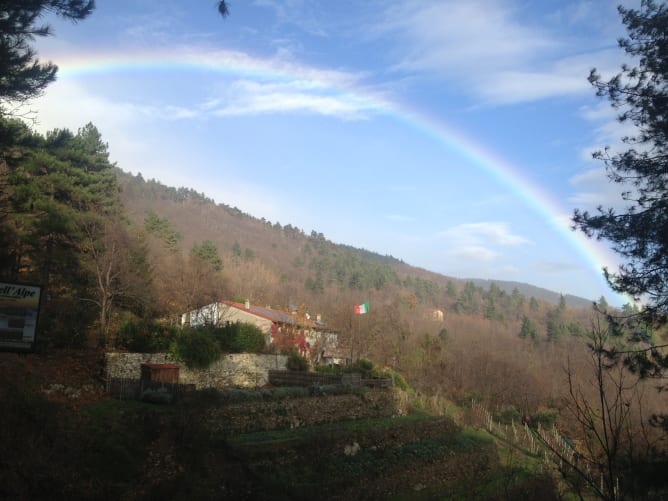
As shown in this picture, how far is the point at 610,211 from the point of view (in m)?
11.3

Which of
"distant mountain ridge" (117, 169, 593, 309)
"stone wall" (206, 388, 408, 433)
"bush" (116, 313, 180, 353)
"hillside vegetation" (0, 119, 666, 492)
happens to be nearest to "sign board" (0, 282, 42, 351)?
"hillside vegetation" (0, 119, 666, 492)

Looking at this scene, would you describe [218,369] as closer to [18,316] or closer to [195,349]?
[195,349]

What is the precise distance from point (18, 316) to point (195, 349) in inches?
479

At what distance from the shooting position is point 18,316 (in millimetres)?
15477

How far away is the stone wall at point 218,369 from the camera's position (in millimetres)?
23094

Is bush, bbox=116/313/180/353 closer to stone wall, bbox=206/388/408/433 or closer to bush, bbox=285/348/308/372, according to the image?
stone wall, bbox=206/388/408/433

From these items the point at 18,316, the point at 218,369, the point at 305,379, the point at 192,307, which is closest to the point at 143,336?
the point at 218,369

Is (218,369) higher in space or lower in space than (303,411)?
higher

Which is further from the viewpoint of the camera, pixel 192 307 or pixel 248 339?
pixel 192 307

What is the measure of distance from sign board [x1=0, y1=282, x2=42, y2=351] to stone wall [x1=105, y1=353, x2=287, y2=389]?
Answer: 715cm

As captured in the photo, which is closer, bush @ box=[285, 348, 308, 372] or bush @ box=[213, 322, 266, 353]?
bush @ box=[213, 322, 266, 353]

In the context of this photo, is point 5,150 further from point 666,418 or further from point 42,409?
point 666,418

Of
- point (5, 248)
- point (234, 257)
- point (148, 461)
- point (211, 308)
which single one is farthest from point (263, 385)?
point (234, 257)

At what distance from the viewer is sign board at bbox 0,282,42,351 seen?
15.3 m
